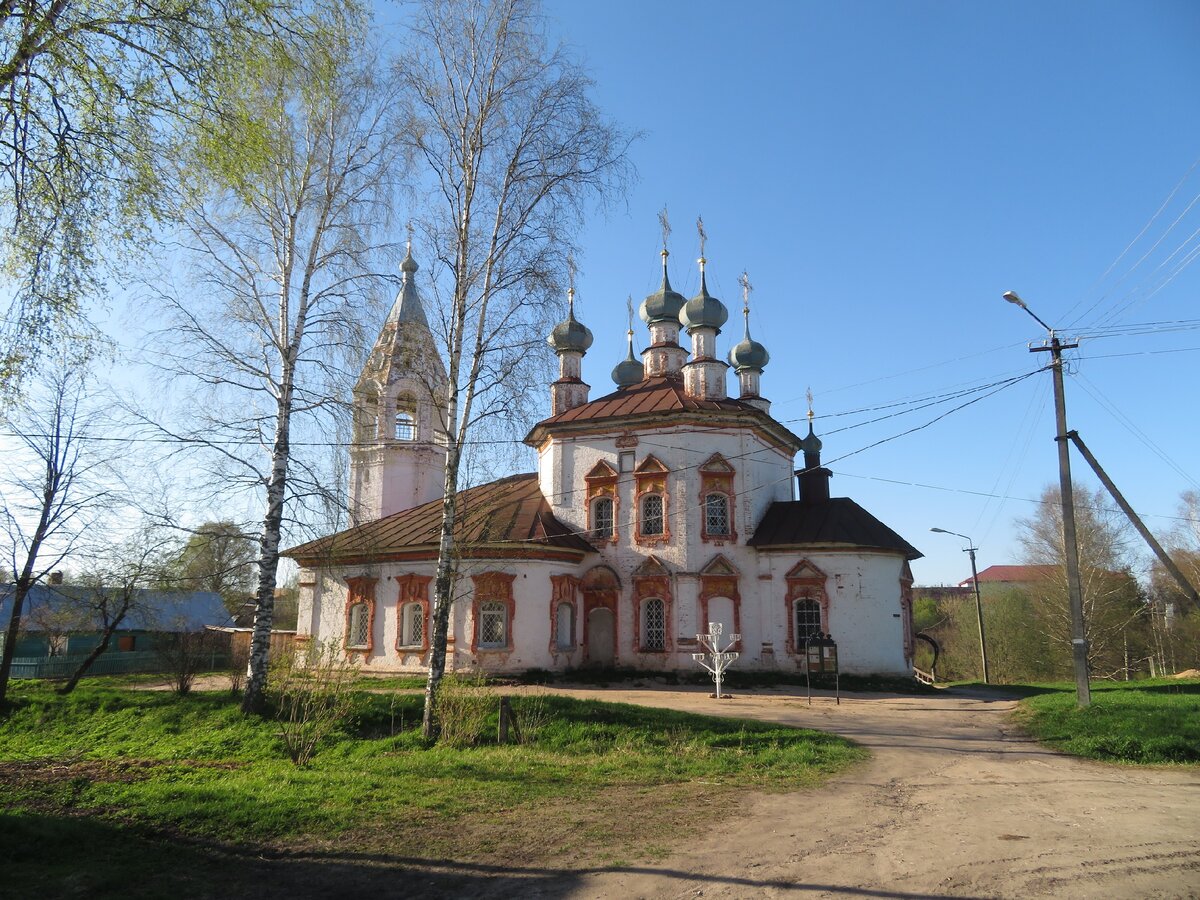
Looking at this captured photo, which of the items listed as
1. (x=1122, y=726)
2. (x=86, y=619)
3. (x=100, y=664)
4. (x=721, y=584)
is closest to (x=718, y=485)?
(x=721, y=584)

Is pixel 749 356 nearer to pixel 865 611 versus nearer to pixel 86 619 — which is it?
pixel 865 611

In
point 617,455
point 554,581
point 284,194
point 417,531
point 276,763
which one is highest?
point 284,194

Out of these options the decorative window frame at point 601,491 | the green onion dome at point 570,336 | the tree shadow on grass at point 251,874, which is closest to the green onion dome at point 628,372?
the green onion dome at point 570,336

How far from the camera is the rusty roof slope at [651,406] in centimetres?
2467

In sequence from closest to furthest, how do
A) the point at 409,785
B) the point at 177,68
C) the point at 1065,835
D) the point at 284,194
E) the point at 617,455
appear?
1. the point at 177,68
2. the point at 1065,835
3. the point at 409,785
4. the point at 284,194
5. the point at 617,455

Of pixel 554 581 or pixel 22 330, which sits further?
pixel 554 581

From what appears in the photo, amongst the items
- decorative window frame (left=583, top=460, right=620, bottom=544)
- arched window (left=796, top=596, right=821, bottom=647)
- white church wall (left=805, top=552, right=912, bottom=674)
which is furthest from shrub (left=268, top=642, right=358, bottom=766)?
white church wall (left=805, top=552, right=912, bottom=674)

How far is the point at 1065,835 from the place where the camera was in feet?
23.5

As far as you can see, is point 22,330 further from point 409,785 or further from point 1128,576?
point 1128,576

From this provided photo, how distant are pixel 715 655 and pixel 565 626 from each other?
552 cm

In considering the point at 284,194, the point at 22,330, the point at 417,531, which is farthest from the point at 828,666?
the point at 22,330

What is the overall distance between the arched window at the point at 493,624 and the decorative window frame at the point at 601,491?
3.96 m

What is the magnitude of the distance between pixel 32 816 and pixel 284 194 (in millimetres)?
10524

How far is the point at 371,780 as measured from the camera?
31.1 feet
